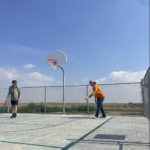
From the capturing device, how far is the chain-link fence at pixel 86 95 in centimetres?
797

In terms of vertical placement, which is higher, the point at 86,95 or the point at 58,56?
→ the point at 58,56

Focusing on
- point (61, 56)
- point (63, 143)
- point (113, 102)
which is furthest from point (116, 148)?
point (61, 56)

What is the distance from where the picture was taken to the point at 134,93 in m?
7.85

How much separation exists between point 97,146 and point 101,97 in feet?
13.1

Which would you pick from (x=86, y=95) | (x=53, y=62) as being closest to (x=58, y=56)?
(x=53, y=62)

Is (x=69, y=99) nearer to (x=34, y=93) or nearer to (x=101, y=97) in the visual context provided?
(x=34, y=93)

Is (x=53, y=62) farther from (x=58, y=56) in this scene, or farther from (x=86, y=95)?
(x=86, y=95)

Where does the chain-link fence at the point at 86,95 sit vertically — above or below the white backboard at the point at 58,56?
below

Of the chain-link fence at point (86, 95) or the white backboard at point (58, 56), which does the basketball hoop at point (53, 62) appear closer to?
the white backboard at point (58, 56)

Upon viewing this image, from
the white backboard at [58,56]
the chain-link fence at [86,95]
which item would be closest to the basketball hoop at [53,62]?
the white backboard at [58,56]

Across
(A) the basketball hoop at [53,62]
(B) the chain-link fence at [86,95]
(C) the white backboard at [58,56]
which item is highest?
(C) the white backboard at [58,56]

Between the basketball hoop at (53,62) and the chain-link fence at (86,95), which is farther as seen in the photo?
the basketball hoop at (53,62)

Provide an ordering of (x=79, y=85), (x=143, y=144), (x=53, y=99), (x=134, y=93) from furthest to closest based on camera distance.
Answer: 1. (x=53, y=99)
2. (x=79, y=85)
3. (x=134, y=93)
4. (x=143, y=144)

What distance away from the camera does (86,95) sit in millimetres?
8492
